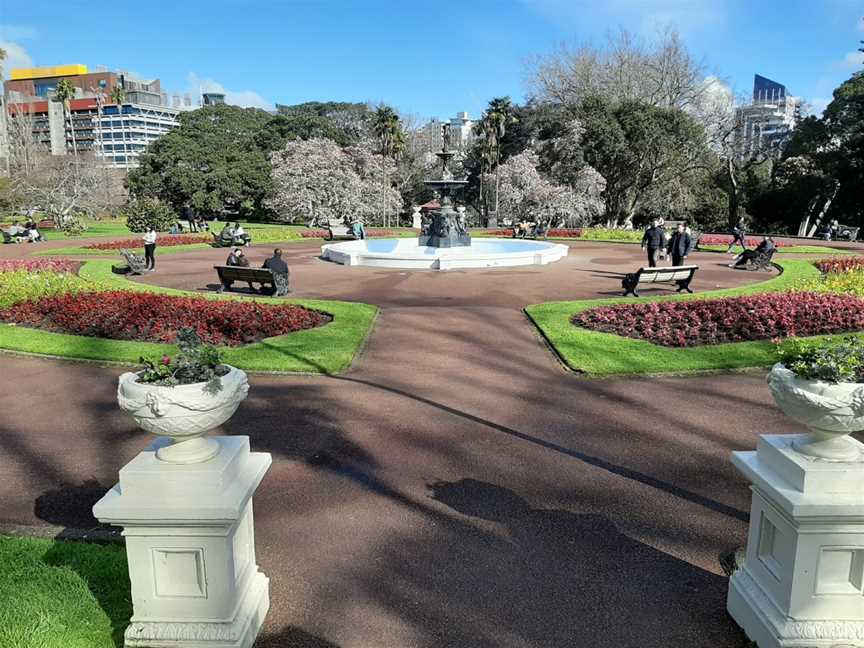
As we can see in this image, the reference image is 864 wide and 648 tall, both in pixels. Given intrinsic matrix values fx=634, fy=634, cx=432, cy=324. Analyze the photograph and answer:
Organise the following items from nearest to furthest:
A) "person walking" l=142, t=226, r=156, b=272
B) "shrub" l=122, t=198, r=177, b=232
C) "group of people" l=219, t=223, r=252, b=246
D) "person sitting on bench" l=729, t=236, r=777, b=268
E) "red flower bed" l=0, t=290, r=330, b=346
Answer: "red flower bed" l=0, t=290, r=330, b=346
"person walking" l=142, t=226, r=156, b=272
"person sitting on bench" l=729, t=236, r=777, b=268
"group of people" l=219, t=223, r=252, b=246
"shrub" l=122, t=198, r=177, b=232

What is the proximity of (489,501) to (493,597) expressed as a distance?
50.7 inches

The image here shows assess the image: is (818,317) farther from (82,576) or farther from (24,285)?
(24,285)

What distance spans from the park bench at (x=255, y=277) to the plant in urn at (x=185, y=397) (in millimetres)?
Result: 11491

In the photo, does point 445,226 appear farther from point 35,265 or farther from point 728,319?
point 728,319

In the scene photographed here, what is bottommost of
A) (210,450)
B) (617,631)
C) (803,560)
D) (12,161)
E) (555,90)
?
(617,631)

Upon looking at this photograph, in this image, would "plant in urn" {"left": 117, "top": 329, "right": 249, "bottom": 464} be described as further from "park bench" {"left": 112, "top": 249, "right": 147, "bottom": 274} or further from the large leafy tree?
the large leafy tree

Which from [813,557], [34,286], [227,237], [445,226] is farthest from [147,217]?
[813,557]

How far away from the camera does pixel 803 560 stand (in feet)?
11.0

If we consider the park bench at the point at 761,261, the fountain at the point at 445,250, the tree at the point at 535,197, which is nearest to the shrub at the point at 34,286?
the fountain at the point at 445,250

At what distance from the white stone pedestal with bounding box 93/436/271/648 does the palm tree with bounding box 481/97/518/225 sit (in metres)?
50.9

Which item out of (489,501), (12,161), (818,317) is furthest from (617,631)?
(12,161)

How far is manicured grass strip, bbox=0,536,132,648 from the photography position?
357cm

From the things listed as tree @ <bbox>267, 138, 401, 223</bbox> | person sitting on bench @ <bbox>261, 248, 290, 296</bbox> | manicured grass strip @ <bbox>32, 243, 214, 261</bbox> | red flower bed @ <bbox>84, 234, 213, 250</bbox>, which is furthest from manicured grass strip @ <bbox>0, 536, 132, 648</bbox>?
tree @ <bbox>267, 138, 401, 223</bbox>

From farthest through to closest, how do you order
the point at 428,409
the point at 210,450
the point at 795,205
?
the point at 795,205, the point at 428,409, the point at 210,450
